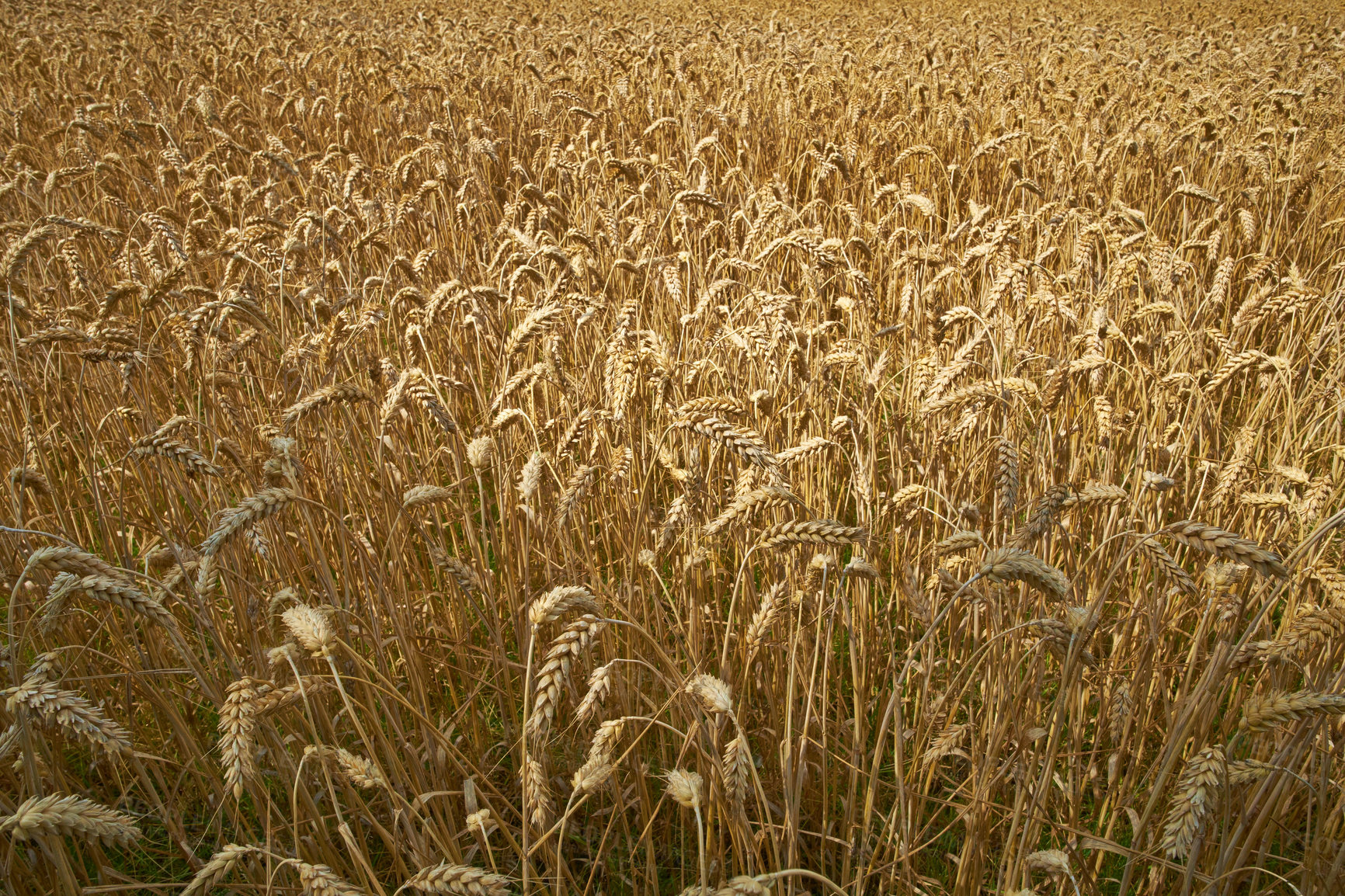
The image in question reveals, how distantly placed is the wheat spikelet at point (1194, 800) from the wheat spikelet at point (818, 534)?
48cm

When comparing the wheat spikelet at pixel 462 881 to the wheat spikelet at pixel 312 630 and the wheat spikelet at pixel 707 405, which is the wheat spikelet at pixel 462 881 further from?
the wheat spikelet at pixel 707 405

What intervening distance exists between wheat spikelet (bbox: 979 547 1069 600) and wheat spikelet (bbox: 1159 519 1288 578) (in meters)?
0.14

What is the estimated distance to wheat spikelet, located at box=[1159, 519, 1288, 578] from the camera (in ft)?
3.03

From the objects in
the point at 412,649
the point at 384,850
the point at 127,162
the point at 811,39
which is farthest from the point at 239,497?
the point at 811,39

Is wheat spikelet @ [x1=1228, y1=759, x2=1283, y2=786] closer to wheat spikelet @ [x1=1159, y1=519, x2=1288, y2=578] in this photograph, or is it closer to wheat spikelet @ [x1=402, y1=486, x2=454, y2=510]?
wheat spikelet @ [x1=1159, y1=519, x2=1288, y2=578]

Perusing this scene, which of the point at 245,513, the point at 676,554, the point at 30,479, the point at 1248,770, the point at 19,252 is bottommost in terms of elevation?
the point at 676,554

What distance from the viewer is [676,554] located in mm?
2244

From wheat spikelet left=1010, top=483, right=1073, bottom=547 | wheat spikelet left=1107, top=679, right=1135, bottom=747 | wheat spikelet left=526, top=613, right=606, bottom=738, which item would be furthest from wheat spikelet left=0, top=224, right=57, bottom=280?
wheat spikelet left=1107, top=679, right=1135, bottom=747

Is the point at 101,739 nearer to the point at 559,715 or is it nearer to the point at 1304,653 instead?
the point at 559,715

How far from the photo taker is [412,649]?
5.27ft

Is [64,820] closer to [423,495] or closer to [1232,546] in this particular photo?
[423,495]

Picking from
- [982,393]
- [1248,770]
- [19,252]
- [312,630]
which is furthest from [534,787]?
[19,252]

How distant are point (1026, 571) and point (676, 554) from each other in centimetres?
133

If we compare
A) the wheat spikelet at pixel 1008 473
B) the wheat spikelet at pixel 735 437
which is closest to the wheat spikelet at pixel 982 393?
the wheat spikelet at pixel 1008 473
